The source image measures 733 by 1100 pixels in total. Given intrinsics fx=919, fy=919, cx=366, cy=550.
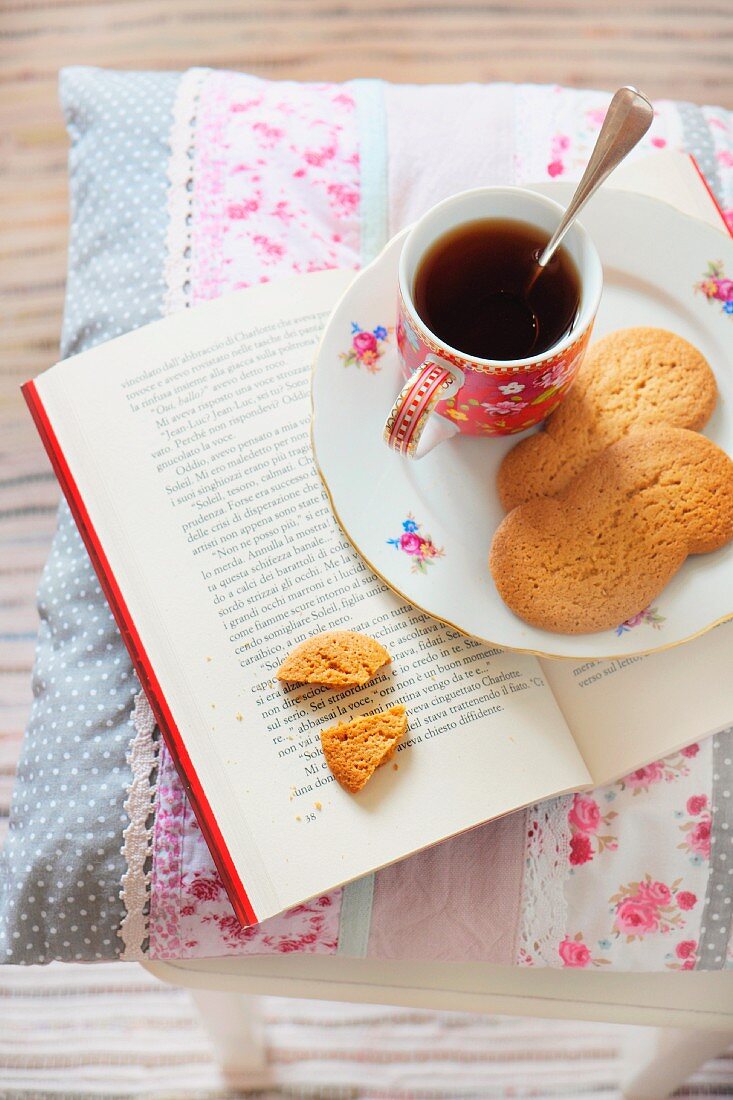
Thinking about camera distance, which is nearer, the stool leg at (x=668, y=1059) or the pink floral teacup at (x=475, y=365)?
the pink floral teacup at (x=475, y=365)

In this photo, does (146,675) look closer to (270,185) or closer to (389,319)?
(389,319)

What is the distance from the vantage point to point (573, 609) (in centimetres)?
67

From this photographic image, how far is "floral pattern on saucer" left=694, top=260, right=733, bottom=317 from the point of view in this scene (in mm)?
744

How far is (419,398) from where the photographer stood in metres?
0.62

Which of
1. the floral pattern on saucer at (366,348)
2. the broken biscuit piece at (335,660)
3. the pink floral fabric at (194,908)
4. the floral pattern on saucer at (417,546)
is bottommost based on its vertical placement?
the pink floral fabric at (194,908)

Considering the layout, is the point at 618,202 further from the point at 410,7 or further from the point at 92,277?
the point at 410,7

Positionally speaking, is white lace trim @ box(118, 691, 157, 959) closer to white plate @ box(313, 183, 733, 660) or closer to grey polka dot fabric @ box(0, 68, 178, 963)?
grey polka dot fabric @ box(0, 68, 178, 963)

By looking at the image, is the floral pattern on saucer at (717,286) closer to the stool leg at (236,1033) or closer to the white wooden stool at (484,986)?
the white wooden stool at (484,986)

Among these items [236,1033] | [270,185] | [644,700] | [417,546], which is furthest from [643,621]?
[236,1033]

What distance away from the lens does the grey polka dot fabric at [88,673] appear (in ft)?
2.31

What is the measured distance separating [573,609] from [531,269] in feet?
0.83

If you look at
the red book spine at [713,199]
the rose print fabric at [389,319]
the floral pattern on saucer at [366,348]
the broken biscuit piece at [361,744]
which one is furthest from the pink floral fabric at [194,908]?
the red book spine at [713,199]

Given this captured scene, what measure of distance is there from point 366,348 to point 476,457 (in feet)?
0.41

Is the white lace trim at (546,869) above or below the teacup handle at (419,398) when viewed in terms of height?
below
